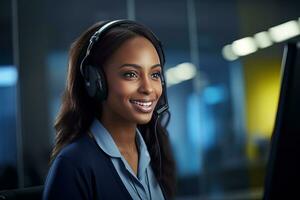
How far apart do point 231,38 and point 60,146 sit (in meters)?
3.55

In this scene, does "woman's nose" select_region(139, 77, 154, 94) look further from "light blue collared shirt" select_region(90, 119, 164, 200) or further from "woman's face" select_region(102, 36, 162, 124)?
"light blue collared shirt" select_region(90, 119, 164, 200)

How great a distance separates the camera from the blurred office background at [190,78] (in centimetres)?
347

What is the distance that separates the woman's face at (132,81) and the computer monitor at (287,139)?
477mm

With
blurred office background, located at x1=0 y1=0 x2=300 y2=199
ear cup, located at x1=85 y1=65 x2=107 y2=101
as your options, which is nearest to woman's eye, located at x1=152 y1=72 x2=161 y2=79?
ear cup, located at x1=85 y1=65 x2=107 y2=101

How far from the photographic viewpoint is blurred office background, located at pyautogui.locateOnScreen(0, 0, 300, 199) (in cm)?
347

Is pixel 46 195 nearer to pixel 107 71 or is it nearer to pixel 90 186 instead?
pixel 90 186

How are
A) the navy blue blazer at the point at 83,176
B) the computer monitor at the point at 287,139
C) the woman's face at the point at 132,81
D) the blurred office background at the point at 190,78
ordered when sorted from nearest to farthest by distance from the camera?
the computer monitor at the point at 287,139, the navy blue blazer at the point at 83,176, the woman's face at the point at 132,81, the blurred office background at the point at 190,78

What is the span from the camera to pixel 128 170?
1152 millimetres

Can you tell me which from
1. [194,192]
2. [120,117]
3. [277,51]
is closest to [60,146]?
[120,117]

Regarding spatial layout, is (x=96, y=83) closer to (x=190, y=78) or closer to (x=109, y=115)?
(x=109, y=115)

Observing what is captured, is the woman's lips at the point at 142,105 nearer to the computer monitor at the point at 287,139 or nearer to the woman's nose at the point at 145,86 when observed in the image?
the woman's nose at the point at 145,86

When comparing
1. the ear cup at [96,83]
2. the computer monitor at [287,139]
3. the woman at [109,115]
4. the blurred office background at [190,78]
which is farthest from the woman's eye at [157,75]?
the blurred office background at [190,78]

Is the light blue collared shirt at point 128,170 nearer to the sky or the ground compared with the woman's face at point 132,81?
nearer to the ground

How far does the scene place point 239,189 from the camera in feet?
15.0
